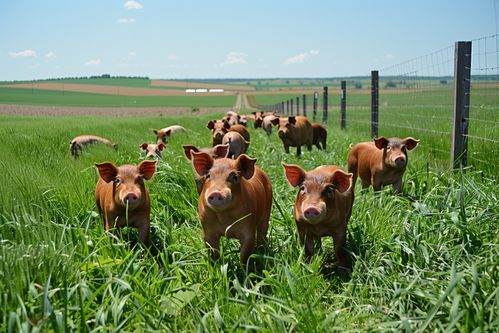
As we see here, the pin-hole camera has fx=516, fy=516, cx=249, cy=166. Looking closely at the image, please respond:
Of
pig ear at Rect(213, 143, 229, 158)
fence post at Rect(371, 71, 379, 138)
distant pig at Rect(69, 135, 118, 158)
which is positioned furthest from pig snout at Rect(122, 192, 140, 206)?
fence post at Rect(371, 71, 379, 138)

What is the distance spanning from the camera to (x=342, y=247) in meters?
4.06

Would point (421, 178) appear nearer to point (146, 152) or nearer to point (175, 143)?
point (146, 152)

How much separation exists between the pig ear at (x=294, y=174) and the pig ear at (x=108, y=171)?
5.18 feet

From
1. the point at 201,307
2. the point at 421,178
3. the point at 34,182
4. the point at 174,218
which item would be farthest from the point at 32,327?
the point at 421,178

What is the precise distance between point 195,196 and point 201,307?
8.79 ft

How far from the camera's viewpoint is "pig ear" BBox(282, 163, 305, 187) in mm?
4098

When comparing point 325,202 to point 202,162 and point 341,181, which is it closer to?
point 341,181

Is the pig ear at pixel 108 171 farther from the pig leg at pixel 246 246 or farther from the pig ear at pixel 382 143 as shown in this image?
the pig ear at pixel 382 143

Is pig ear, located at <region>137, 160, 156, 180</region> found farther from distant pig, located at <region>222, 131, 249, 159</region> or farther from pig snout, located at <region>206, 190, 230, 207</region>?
distant pig, located at <region>222, 131, 249, 159</region>

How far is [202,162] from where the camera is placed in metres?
3.99

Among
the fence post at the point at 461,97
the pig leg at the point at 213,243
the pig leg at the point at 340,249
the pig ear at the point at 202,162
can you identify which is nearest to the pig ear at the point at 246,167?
the pig ear at the point at 202,162

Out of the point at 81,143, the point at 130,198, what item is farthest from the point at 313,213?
the point at 81,143

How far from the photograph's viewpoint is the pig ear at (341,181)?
399 cm

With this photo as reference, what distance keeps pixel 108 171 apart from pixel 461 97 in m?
4.73
